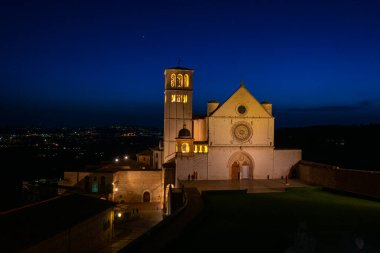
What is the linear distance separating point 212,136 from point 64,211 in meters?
13.3

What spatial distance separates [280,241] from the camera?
40.7ft

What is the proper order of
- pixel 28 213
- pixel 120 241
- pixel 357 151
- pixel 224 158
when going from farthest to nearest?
pixel 357 151 → pixel 224 158 → pixel 120 241 → pixel 28 213

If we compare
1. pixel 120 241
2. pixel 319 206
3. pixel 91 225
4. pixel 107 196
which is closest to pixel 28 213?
pixel 91 225

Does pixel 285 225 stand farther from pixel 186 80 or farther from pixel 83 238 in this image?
pixel 186 80

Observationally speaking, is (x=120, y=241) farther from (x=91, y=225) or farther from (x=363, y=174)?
(x=363, y=174)

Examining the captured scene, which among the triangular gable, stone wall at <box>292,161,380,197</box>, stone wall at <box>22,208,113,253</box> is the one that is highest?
the triangular gable

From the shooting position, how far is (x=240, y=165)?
3212 cm

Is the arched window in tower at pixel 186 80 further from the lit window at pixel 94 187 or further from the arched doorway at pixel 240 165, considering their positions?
the lit window at pixel 94 187

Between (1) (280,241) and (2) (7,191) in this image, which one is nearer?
(1) (280,241)

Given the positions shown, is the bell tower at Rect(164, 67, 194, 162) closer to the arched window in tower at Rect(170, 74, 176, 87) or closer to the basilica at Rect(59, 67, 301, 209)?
the arched window in tower at Rect(170, 74, 176, 87)

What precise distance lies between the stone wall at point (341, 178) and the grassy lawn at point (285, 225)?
1625mm

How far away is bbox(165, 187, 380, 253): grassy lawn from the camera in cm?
1190

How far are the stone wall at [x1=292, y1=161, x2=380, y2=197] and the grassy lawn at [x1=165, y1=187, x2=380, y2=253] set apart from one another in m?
1.63

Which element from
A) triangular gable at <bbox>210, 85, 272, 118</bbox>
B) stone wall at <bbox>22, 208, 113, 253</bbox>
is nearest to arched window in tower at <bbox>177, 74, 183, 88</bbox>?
triangular gable at <bbox>210, 85, 272, 118</bbox>
